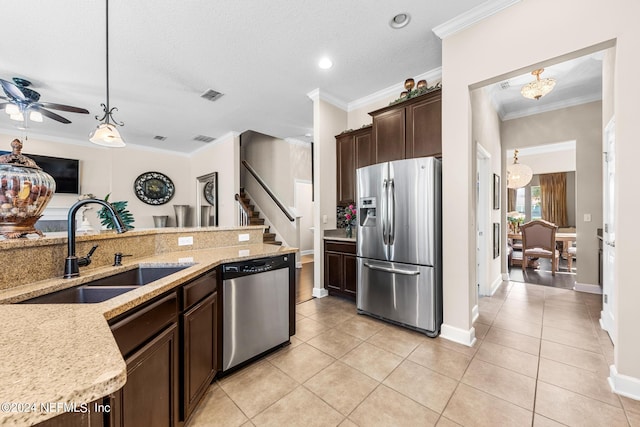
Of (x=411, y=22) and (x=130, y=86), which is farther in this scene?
(x=130, y=86)

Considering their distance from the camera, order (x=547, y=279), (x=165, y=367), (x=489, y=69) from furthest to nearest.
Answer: (x=547, y=279), (x=489, y=69), (x=165, y=367)

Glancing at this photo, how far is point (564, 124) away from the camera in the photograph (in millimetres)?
4133

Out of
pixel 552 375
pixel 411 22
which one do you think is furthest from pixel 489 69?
pixel 552 375

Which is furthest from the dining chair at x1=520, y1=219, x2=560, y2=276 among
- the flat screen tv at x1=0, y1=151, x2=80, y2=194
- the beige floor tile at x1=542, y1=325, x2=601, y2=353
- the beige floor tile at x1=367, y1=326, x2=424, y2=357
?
the flat screen tv at x1=0, y1=151, x2=80, y2=194

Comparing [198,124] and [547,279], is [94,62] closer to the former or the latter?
[198,124]

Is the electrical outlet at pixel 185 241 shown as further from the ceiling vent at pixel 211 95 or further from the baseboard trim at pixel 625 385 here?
the baseboard trim at pixel 625 385

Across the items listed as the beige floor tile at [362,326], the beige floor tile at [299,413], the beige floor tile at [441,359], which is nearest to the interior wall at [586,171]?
the beige floor tile at [441,359]

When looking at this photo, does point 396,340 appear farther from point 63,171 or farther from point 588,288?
point 63,171

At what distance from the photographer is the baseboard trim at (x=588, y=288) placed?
12.3 feet

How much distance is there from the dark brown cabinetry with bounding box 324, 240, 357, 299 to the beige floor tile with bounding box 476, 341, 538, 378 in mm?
1602

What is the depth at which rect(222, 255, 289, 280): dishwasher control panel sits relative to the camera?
1.93m

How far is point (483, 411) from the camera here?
1.61 m

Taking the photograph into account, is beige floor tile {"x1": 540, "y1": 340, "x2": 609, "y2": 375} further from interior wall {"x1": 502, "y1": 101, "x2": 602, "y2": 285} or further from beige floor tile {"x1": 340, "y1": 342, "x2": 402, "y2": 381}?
interior wall {"x1": 502, "y1": 101, "x2": 602, "y2": 285}

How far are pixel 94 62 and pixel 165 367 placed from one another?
11.9 ft
